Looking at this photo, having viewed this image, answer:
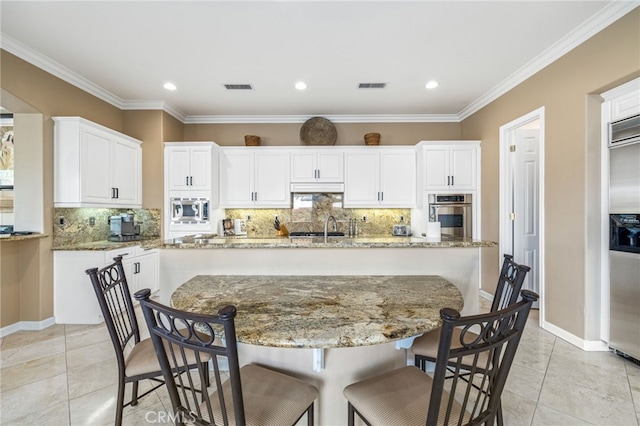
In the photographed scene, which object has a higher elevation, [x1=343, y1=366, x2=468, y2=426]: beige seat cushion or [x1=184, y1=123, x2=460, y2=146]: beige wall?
[x1=184, y1=123, x2=460, y2=146]: beige wall

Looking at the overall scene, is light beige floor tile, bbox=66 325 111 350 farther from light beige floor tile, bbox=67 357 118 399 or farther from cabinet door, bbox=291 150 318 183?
cabinet door, bbox=291 150 318 183

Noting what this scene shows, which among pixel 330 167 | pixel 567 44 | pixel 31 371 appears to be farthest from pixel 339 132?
pixel 31 371

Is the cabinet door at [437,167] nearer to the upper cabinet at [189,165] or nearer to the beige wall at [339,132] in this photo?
the beige wall at [339,132]

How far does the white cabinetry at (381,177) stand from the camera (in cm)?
467

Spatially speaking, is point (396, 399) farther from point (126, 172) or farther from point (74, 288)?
point (126, 172)

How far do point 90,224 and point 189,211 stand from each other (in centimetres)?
122

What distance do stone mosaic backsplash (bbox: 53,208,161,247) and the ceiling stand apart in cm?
164

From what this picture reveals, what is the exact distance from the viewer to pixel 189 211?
4398 millimetres

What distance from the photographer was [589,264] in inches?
101

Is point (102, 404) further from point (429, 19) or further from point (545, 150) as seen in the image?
point (545, 150)

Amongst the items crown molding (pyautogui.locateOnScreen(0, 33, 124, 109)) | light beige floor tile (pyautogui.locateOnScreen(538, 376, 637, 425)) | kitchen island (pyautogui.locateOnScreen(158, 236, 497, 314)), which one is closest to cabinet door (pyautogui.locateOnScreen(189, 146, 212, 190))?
crown molding (pyautogui.locateOnScreen(0, 33, 124, 109))

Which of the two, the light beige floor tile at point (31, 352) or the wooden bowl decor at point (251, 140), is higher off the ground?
the wooden bowl decor at point (251, 140)

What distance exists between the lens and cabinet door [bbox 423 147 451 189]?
4367mm

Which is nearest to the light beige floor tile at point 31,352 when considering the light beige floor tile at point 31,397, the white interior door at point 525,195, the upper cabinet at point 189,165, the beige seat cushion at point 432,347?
the light beige floor tile at point 31,397
